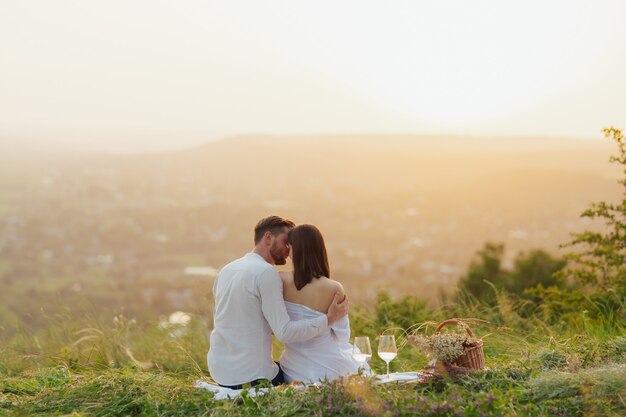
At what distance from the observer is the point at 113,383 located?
502 cm

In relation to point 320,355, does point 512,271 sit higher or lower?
lower

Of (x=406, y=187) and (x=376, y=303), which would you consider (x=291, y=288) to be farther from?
(x=406, y=187)

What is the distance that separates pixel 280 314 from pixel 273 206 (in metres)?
58.9

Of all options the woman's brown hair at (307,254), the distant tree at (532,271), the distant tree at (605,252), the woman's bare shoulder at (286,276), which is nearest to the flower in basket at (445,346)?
the woman's brown hair at (307,254)

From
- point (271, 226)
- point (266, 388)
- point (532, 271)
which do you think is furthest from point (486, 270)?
point (266, 388)

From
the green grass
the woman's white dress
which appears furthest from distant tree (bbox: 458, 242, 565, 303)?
the woman's white dress

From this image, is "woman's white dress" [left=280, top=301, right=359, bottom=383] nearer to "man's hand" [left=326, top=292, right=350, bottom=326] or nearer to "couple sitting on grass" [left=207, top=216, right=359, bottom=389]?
"couple sitting on grass" [left=207, top=216, right=359, bottom=389]

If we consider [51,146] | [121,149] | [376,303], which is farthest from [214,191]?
[376,303]

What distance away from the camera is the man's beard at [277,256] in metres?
5.27

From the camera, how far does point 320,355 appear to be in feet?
17.3

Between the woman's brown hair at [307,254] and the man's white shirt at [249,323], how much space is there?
168mm

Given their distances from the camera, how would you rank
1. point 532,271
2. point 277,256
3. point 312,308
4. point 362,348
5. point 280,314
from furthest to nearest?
point 532,271
point 277,256
point 312,308
point 280,314
point 362,348

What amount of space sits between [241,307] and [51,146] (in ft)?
253

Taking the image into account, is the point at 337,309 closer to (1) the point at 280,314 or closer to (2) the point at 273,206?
(1) the point at 280,314
